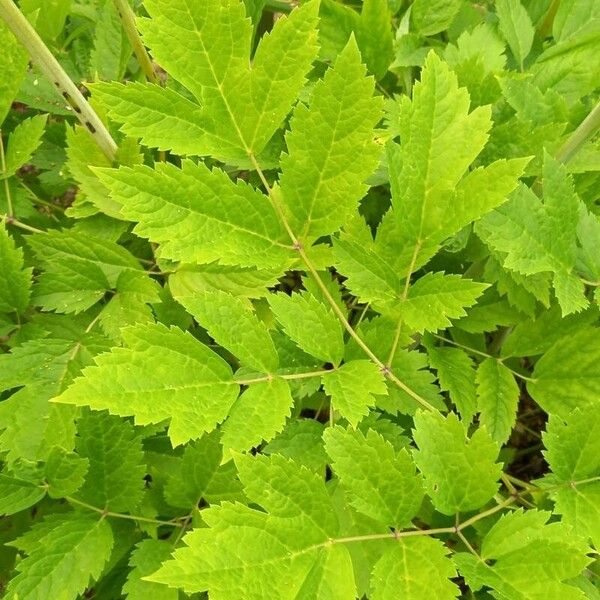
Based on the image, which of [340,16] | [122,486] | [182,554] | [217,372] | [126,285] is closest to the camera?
[182,554]

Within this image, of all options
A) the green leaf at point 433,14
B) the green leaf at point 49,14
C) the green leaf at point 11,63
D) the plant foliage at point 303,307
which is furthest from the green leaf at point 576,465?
the green leaf at point 49,14

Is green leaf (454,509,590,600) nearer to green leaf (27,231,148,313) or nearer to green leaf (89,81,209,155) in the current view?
green leaf (89,81,209,155)

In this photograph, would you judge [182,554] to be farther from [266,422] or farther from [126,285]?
[126,285]

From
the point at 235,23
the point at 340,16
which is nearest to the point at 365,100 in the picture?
the point at 235,23

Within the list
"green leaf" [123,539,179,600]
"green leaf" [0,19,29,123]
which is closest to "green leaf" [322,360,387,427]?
"green leaf" [123,539,179,600]

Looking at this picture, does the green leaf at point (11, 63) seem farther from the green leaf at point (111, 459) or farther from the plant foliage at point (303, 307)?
the green leaf at point (111, 459)

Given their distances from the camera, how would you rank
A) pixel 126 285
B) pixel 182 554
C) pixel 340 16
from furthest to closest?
pixel 340 16 < pixel 126 285 < pixel 182 554
